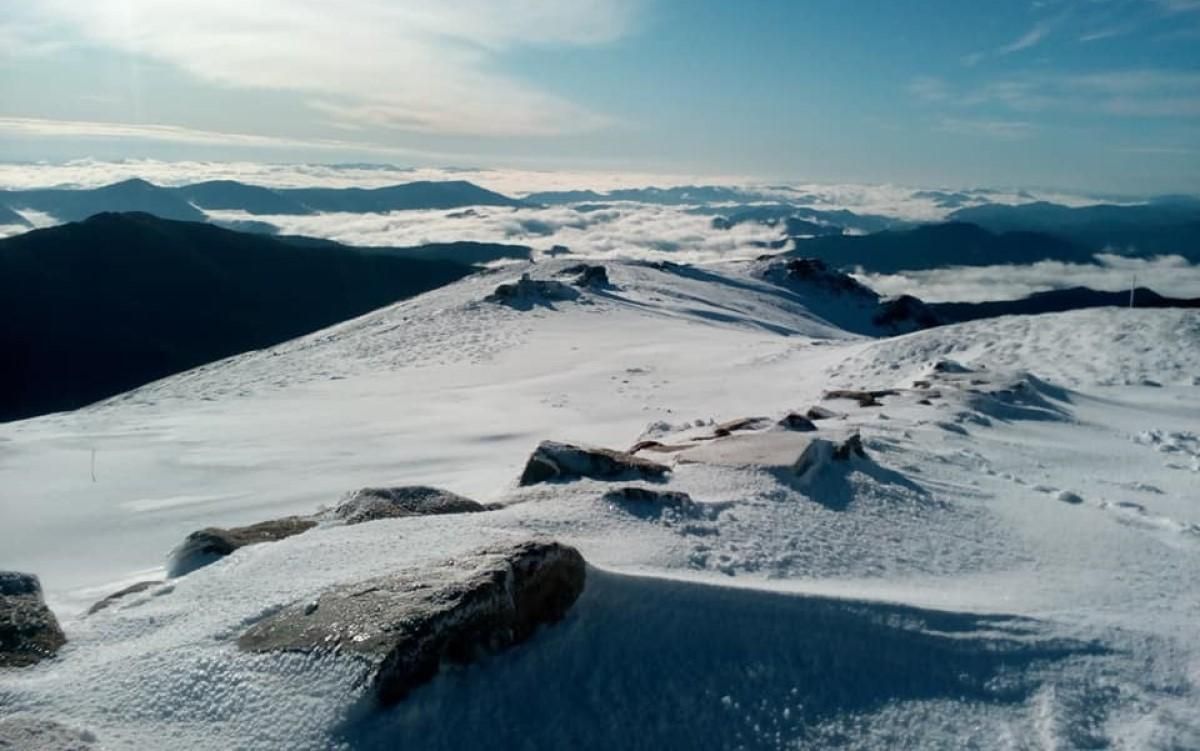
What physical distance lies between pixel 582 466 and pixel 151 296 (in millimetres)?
97790

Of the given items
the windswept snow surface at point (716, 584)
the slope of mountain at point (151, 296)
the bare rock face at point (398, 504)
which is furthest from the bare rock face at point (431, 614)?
the slope of mountain at point (151, 296)

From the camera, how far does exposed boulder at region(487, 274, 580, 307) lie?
38.6 m

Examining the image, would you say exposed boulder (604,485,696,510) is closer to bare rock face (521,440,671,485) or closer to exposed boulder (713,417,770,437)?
bare rock face (521,440,671,485)

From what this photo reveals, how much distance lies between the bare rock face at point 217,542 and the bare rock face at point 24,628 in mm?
1215

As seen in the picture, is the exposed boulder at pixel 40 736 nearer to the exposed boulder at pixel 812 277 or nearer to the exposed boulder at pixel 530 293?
the exposed boulder at pixel 530 293

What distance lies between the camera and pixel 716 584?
448 centimetres

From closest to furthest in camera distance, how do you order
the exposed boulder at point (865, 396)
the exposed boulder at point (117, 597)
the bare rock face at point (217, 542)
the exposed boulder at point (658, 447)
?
the exposed boulder at point (117, 597)
the bare rock face at point (217, 542)
the exposed boulder at point (658, 447)
the exposed boulder at point (865, 396)

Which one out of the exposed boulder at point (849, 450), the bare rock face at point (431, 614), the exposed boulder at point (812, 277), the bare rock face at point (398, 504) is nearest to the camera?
the bare rock face at point (431, 614)

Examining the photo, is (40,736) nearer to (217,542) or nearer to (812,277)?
(217,542)

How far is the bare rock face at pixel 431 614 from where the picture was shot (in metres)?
3.63

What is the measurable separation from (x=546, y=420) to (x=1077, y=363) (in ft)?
38.3

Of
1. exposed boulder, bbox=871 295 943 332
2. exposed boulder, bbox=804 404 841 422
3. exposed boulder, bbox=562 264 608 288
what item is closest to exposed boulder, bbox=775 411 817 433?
exposed boulder, bbox=804 404 841 422

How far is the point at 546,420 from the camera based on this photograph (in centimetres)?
1545

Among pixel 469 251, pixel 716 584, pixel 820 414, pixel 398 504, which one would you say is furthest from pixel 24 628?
pixel 469 251
